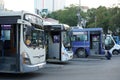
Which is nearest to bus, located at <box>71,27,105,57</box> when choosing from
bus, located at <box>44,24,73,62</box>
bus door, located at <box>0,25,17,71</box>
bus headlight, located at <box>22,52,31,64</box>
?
bus, located at <box>44,24,73,62</box>

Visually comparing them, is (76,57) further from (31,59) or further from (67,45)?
(31,59)

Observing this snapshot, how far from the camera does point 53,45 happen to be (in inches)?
828

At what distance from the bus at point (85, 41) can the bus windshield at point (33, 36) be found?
486 inches

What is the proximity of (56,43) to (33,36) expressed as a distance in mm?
6518

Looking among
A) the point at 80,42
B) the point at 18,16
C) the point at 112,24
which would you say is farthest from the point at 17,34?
the point at 112,24

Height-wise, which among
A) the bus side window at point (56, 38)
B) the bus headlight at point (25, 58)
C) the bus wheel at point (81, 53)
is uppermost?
the bus side window at point (56, 38)

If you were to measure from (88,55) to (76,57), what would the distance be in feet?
3.59

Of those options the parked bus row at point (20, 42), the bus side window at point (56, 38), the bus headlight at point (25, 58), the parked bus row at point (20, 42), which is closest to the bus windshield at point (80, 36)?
the bus side window at point (56, 38)

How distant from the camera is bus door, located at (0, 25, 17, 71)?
13.8m

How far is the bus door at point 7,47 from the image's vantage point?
13791 mm

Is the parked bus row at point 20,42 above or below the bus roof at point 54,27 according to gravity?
below

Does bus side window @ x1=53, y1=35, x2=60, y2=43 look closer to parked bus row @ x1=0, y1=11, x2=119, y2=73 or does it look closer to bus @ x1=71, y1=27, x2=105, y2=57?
parked bus row @ x1=0, y1=11, x2=119, y2=73

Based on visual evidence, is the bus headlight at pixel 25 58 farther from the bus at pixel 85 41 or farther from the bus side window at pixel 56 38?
the bus at pixel 85 41

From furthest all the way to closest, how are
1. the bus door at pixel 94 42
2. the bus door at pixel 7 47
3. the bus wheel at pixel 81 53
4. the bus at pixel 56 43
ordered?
the bus door at pixel 94 42, the bus wheel at pixel 81 53, the bus at pixel 56 43, the bus door at pixel 7 47
